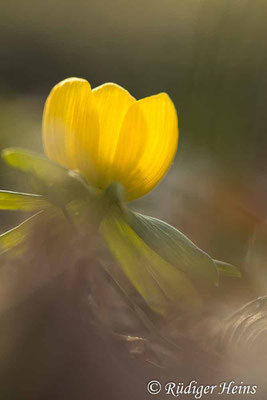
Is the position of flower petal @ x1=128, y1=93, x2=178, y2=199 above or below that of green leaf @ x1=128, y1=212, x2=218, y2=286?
above

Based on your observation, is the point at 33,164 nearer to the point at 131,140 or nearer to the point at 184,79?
the point at 131,140

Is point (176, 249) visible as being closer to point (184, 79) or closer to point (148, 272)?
point (148, 272)

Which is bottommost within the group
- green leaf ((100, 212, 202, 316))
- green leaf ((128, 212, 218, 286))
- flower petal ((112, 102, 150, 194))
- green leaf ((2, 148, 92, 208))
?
green leaf ((100, 212, 202, 316))

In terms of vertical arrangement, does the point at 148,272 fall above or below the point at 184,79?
below

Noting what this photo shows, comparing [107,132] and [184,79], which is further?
[184,79]

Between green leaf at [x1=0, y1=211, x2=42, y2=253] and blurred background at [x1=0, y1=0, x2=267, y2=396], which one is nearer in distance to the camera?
green leaf at [x1=0, y1=211, x2=42, y2=253]

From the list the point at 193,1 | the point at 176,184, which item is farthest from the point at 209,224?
the point at 193,1

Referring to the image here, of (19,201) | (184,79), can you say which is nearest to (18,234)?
(19,201)
